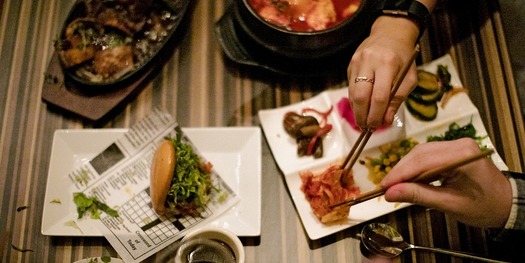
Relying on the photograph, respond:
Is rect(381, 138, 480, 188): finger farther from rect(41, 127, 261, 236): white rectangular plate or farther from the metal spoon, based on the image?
rect(41, 127, 261, 236): white rectangular plate

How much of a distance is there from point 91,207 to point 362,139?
1086 millimetres

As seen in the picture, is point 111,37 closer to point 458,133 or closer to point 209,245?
point 209,245

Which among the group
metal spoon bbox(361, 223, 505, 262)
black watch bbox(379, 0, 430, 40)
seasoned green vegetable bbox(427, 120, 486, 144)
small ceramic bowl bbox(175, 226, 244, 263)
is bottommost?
metal spoon bbox(361, 223, 505, 262)

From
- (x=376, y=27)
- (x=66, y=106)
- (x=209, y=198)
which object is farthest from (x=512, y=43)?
(x=66, y=106)

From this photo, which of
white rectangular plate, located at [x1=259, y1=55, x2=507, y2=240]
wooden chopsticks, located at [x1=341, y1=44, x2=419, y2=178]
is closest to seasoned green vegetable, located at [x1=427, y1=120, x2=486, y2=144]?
white rectangular plate, located at [x1=259, y1=55, x2=507, y2=240]

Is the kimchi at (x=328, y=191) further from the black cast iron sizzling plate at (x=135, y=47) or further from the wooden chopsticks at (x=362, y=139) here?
the black cast iron sizzling plate at (x=135, y=47)

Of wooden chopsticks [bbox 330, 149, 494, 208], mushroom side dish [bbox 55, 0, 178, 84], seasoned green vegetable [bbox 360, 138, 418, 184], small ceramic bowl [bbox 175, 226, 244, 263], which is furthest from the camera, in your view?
mushroom side dish [bbox 55, 0, 178, 84]

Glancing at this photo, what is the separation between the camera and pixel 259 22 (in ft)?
6.31

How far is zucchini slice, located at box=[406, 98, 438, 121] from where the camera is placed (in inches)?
78.8

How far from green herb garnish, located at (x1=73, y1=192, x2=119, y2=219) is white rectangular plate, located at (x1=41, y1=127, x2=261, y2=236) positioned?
3 cm

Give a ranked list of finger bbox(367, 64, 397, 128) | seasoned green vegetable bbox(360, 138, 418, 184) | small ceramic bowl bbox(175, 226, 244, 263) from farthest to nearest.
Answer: seasoned green vegetable bbox(360, 138, 418, 184) → small ceramic bowl bbox(175, 226, 244, 263) → finger bbox(367, 64, 397, 128)

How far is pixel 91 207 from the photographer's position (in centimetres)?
188

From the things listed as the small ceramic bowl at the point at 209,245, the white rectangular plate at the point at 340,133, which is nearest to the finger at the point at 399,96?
the white rectangular plate at the point at 340,133

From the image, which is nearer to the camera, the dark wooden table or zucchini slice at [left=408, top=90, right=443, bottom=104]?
the dark wooden table
